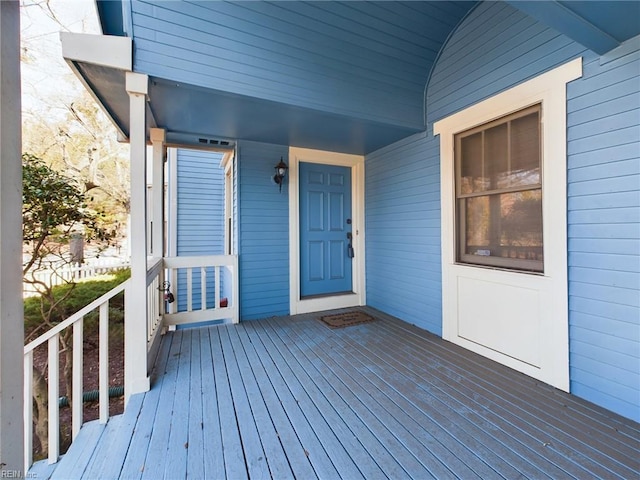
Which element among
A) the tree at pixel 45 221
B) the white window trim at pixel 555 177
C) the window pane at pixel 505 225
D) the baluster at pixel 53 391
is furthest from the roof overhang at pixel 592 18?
the tree at pixel 45 221

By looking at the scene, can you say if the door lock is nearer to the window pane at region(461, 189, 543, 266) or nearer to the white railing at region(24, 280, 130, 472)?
the window pane at region(461, 189, 543, 266)

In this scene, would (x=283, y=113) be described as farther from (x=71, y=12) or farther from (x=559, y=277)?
(x=71, y=12)

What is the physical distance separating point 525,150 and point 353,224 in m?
2.37

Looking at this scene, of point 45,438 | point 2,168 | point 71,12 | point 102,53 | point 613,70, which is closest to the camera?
point 2,168

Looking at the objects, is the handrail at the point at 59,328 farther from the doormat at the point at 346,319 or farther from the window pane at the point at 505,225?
the window pane at the point at 505,225

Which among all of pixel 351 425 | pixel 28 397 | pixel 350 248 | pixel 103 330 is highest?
pixel 350 248

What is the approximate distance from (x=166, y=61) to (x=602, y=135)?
10.1ft

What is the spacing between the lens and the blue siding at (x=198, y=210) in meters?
5.23

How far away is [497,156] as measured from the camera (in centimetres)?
257

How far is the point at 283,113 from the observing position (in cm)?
285

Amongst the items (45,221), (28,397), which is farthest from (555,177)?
(45,221)

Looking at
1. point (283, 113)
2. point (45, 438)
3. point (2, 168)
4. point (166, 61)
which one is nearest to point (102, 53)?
point (166, 61)

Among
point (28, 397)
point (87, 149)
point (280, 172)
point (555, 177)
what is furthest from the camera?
point (87, 149)

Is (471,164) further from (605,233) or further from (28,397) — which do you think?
(28,397)
